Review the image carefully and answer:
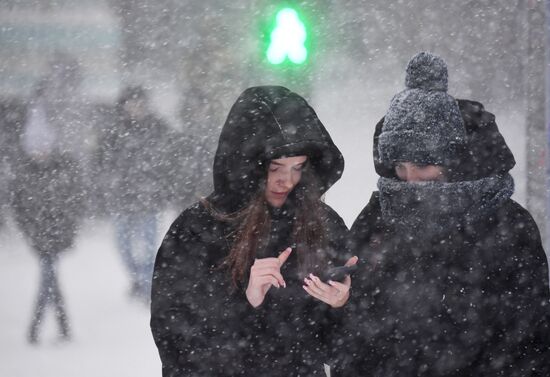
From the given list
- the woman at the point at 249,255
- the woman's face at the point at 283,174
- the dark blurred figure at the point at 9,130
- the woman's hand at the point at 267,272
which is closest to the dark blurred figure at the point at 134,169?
the dark blurred figure at the point at 9,130

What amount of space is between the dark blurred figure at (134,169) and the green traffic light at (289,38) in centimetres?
413

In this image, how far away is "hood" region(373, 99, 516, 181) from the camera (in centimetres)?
320

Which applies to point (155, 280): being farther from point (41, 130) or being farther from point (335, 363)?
point (41, 130)

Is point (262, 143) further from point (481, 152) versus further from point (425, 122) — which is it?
point (481, 152)

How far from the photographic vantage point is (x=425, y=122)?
3158mm

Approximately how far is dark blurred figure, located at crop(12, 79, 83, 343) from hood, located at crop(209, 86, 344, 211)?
611cm

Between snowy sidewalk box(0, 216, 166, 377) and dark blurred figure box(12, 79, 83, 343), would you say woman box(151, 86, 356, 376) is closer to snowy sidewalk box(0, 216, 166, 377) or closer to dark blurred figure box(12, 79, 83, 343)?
snowy sidewalk box(0, 216, 166, 377)

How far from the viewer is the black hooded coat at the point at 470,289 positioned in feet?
10.6

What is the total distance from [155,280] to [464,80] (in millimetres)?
5151

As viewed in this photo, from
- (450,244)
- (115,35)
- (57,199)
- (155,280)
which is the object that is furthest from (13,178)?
(450,244)

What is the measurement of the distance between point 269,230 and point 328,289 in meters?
0.41

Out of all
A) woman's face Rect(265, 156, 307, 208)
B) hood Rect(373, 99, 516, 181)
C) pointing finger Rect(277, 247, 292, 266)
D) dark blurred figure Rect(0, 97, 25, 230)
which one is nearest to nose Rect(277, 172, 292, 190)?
woman's face Rect(265, 156, 307, 208)

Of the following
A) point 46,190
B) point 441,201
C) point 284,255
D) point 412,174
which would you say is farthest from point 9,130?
point 441,201

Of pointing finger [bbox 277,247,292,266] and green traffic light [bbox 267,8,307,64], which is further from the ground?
green traffic light [bbox 267,8,307,64]
